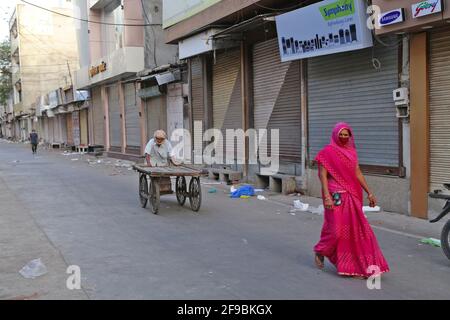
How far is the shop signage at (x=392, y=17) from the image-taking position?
27.9 feet

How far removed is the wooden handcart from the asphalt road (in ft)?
0.79

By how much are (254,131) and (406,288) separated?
9965 millimetres

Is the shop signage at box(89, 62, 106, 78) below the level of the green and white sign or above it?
below

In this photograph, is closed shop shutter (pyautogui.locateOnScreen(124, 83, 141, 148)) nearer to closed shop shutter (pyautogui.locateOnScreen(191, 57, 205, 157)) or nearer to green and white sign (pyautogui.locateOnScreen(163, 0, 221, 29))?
closed shop shutter (pyautogui.locateOnScreen(191, 57, 205, 157))

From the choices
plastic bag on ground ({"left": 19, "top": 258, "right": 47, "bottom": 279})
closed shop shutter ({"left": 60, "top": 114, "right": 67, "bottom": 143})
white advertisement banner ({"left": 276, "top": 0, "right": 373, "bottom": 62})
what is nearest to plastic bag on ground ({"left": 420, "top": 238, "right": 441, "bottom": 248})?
white advertisement banner ({"left": 276, "top": 0, "right": 373, "bottom": 62})

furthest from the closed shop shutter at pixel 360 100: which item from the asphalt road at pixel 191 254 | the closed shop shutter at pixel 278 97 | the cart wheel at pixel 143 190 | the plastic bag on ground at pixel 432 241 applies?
the cart wheel at pixel 143 190

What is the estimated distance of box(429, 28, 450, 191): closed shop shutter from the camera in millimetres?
8570

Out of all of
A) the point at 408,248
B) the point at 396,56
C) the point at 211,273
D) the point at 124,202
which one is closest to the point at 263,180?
the point at 124,202

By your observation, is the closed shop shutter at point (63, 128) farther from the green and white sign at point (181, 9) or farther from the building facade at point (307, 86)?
the building facade at point (307, 86)

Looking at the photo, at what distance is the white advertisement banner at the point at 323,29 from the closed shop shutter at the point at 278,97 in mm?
953

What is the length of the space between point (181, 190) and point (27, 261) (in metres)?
4.57

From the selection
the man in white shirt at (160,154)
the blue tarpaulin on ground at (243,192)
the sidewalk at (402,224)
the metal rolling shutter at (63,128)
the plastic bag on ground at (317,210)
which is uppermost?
the metal rolling shutter at (63,128)

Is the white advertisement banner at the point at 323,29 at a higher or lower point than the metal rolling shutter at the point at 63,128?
higher

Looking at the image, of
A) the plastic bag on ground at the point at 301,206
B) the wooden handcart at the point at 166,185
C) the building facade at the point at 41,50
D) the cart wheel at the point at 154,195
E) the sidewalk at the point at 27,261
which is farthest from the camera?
the building facade at the point at 41,50
